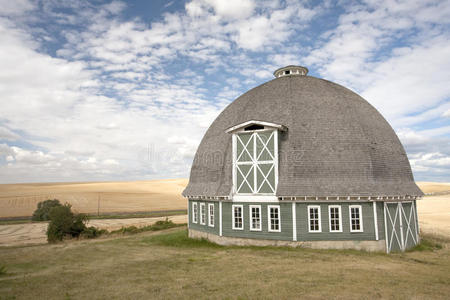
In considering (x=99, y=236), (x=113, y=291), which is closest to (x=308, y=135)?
(x=113, y=291)

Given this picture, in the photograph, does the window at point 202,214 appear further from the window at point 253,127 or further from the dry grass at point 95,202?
the dry grass at point 95,202

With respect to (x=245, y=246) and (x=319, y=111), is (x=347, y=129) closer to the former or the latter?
(x=319, y=111)

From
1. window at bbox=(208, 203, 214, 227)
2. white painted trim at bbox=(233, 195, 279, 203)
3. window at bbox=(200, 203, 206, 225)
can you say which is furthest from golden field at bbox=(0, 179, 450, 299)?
white painted trim at bbox=(233, 195, 279, 203)

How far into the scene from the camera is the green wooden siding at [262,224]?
2170cm

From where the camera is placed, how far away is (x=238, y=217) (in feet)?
78.1

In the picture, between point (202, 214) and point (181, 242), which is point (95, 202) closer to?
point (181, 242)

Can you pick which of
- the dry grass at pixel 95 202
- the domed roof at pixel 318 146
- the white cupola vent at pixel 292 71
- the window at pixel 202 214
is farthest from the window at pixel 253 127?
the dry grass at pixel 95 202

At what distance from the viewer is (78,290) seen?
41.7 ft

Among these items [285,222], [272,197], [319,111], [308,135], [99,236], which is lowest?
[99,236]

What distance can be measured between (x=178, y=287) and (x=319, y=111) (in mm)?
18074

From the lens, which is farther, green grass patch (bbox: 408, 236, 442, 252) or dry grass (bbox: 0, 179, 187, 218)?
dry grass (bbox: 0, 179, 187, 218)

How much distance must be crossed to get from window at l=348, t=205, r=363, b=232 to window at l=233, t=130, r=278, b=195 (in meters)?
5.82

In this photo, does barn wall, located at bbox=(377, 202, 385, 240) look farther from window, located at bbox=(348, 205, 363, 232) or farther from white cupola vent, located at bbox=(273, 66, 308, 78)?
white cupola vent, located at bbox=(273, 66, 308, 78)

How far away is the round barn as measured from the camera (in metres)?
21.4
